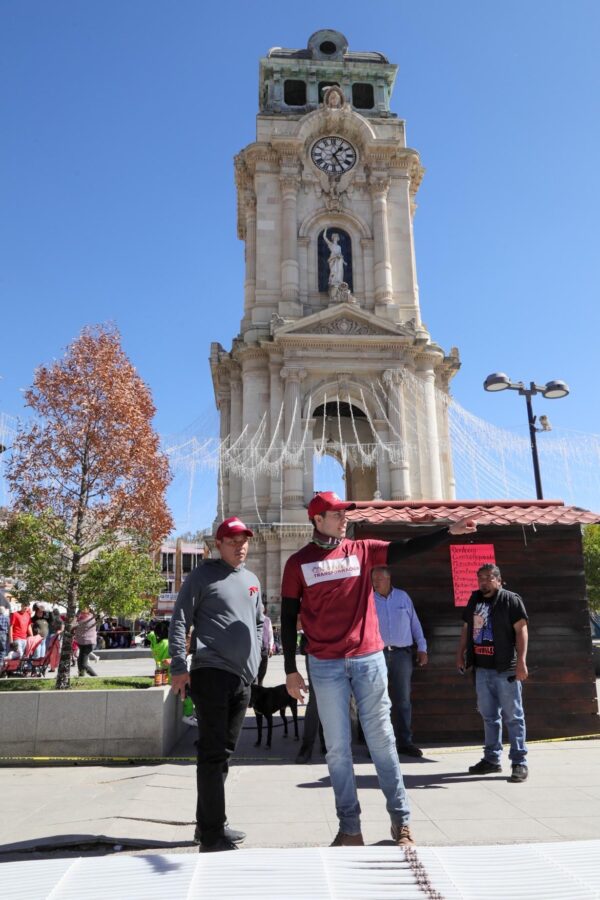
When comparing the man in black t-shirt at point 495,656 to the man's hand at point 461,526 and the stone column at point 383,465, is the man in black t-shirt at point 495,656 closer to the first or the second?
the man's hand at point 461,526

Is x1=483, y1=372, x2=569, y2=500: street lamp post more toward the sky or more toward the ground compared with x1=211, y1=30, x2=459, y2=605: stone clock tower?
more toward the ground

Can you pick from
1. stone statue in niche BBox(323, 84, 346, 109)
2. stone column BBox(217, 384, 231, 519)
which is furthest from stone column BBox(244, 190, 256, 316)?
stone statue in niche BBox(323, 84, 346, 109)

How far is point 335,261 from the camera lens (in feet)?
109

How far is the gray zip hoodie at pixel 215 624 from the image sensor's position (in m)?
4.40

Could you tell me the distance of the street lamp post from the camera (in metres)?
14.2

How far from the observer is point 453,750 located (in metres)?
7.36

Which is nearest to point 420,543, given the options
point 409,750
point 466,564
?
point 409,750

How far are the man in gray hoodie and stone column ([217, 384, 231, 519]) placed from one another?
2421cm

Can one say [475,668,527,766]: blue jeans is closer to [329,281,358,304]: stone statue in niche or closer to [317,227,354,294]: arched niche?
[329,281,358,304]: stone statue in niche

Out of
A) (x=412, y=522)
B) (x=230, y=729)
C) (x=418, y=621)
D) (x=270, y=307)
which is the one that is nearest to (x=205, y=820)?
(x=230, y=729)

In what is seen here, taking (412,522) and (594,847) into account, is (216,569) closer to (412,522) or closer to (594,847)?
(594,847)

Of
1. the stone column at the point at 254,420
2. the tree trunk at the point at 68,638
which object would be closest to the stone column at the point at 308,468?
Result: the stone column at the point at 254,420

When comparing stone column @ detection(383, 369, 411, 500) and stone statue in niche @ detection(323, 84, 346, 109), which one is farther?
stone statue in niche @ detection(323, 84, 346, 109)

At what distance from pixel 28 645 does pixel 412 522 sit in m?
11.6
